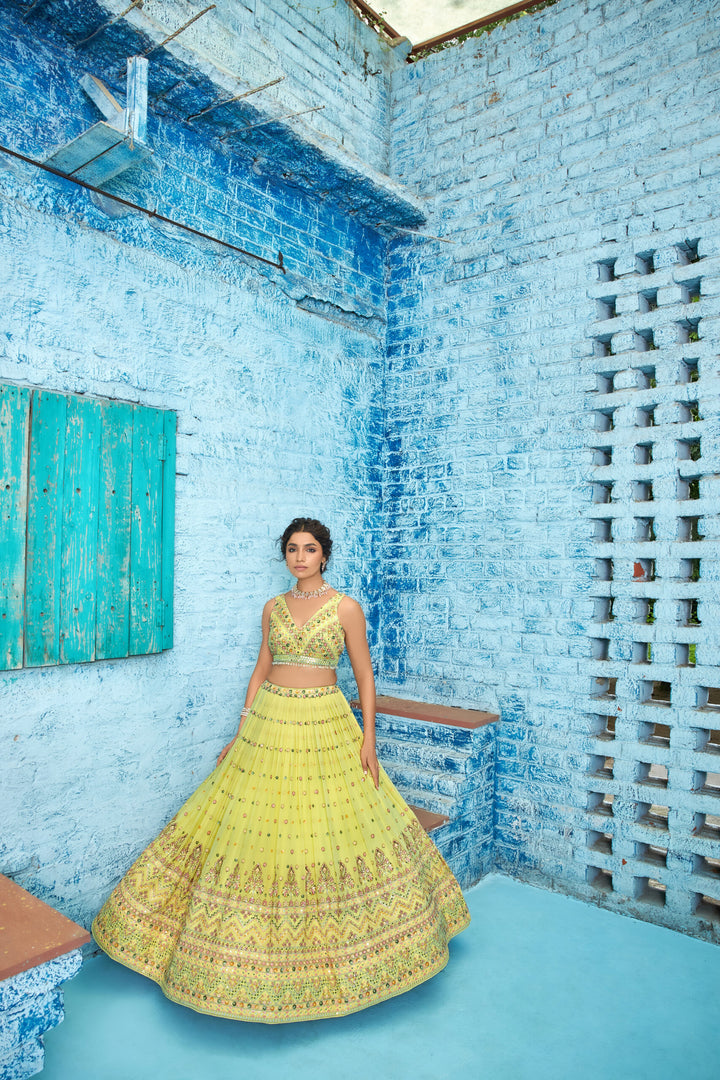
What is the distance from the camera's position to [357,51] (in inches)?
189

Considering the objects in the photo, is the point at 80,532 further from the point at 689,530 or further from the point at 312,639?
the point at 689,530

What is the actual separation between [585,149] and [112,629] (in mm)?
3547

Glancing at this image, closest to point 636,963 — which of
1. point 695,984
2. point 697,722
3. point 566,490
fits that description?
point 695,984

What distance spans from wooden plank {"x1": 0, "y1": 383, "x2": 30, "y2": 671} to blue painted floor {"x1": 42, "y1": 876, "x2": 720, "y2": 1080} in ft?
4.52

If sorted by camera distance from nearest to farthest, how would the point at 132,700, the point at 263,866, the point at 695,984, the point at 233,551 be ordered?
1. the point at 263,866
2. the point at 695,984
3. the point at 132,700
4. the point at 233,551

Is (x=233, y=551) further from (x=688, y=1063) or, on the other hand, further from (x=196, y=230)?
(x=688, y=1063)

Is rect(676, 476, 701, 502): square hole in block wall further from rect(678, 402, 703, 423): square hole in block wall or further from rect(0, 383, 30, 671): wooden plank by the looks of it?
rect(0, 383, 30, 671): wooden plank

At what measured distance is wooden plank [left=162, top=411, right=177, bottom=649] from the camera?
349 centimetres

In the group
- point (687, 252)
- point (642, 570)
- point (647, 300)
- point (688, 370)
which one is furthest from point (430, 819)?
point (687, 252)

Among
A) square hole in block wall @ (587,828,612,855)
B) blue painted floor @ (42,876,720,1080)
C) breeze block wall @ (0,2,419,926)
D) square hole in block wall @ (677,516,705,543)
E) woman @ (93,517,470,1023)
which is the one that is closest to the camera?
blue painted floor @ (42,876,720,1080)

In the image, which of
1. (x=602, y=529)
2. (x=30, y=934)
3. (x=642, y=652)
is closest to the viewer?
(x=30, y=934)

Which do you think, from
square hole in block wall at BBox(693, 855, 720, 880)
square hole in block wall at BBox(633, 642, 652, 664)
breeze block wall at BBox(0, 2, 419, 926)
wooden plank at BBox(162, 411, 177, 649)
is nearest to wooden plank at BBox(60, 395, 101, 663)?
breeze block wall at BBox(0, 2, 419, 926)

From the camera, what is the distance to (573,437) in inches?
162

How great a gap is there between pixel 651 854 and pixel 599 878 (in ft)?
1.01
